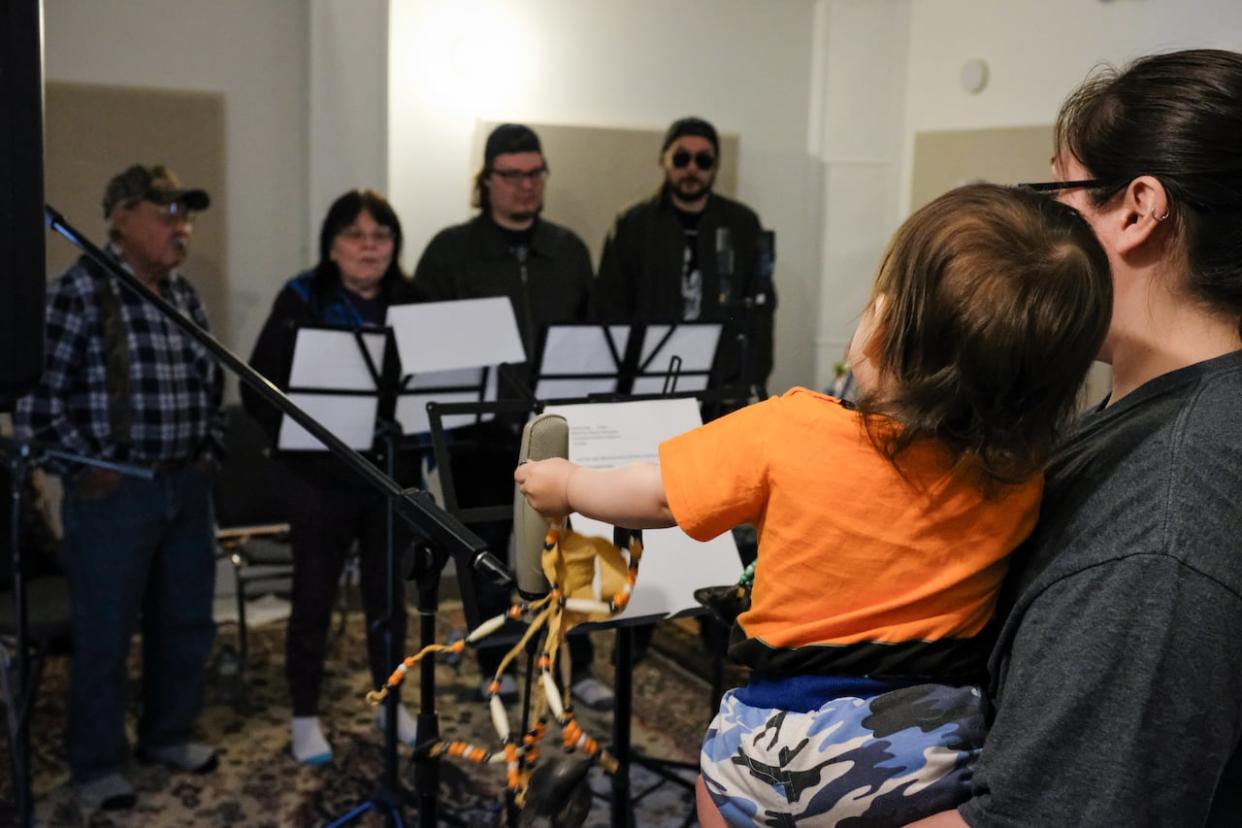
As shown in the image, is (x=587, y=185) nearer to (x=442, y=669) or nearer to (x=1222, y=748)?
(x=442, y=669)

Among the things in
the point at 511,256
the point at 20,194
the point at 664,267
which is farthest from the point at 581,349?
the point at 20,194

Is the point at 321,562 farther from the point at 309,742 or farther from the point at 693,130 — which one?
the point at 693,130

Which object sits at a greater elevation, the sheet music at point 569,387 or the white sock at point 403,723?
the sheet music at point 569,387

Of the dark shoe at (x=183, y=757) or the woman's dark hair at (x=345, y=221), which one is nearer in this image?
the dark shoe at (x=183, y=757)

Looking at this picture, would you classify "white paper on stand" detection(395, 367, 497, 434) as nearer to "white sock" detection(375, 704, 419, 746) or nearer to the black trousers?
the black trousers

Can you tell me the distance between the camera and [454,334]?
8.70 feet

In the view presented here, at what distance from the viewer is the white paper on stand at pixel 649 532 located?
1.80 metres

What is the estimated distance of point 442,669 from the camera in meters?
3.74

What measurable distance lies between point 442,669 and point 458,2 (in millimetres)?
2635

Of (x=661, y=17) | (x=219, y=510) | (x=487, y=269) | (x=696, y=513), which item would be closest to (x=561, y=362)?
Result: (x=487, y=269)

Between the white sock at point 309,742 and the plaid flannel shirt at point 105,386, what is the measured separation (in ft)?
2.69

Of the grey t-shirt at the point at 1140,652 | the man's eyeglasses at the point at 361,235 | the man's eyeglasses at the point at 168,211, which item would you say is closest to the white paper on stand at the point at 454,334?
the man's eyeglasses at the point at 361,235

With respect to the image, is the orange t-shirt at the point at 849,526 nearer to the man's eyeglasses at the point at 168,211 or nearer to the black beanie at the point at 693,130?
the man's eyeglasses at the point at 168,211

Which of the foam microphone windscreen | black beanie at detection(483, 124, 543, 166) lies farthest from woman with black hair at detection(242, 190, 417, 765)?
the foam microphone windscreen
